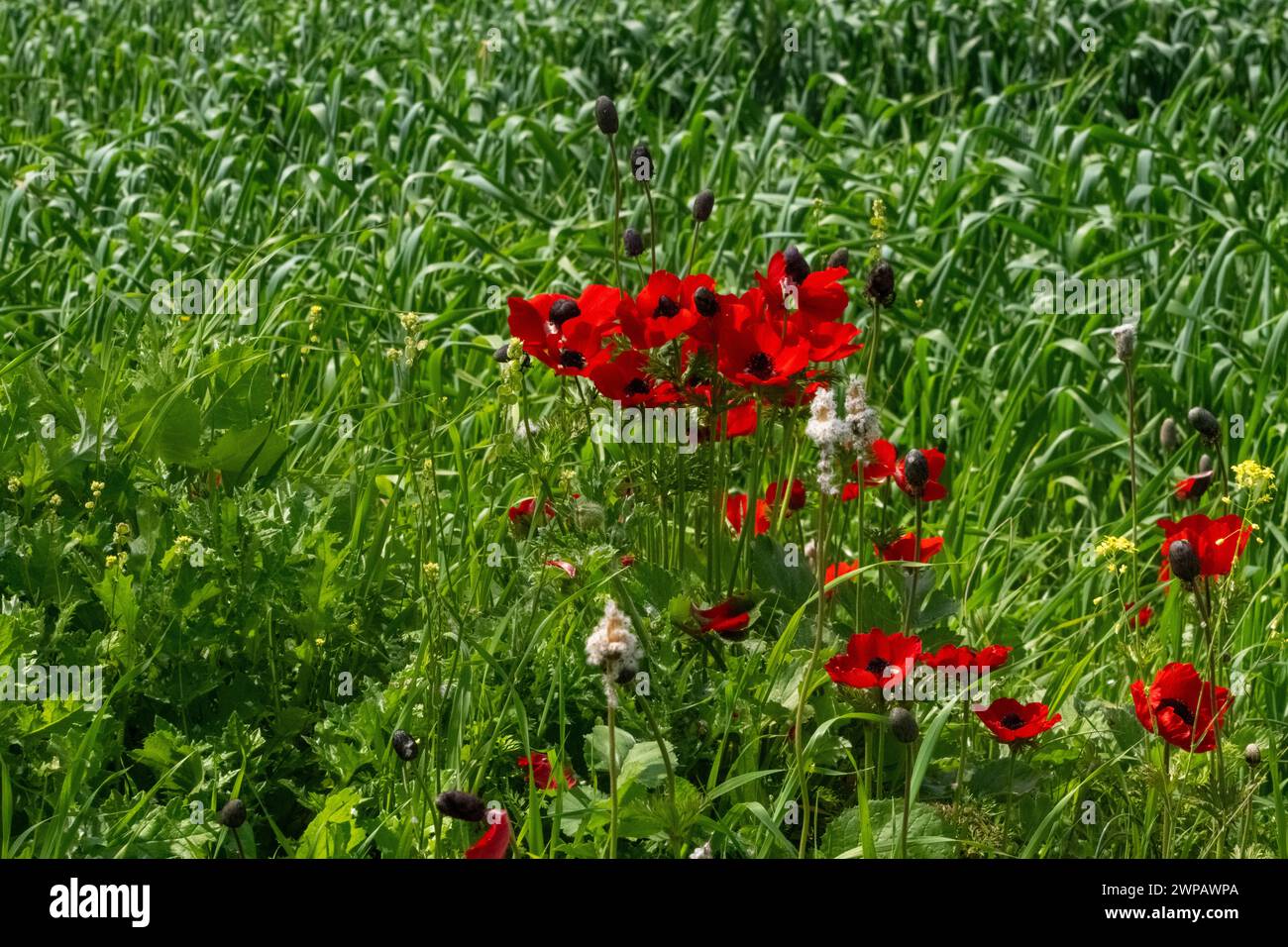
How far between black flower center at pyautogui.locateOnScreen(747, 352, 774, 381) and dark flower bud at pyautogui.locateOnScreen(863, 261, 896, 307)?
0.50 ft

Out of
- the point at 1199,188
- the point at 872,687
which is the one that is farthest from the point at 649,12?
the point at 872,687

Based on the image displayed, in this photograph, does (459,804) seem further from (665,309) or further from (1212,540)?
(1212,540)

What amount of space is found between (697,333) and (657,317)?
0.06 meters

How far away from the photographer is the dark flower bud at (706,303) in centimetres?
194

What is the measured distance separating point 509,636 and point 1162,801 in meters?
0.88

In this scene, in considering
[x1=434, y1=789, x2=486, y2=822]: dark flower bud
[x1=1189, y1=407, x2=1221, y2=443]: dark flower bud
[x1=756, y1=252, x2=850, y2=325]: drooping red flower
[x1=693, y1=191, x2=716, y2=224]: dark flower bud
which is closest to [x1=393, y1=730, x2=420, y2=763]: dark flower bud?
[x1=434, y1=789, x2=486, y2=822]: dark flower bud

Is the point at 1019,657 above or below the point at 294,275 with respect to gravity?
below

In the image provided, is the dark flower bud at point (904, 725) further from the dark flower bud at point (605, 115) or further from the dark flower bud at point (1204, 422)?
the dark flower bud at point (605, 115)

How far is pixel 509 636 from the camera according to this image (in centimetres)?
216

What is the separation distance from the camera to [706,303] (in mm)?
1942

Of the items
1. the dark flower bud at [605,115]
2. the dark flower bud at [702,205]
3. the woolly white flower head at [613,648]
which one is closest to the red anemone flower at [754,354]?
the dark flower bud at [702,205]

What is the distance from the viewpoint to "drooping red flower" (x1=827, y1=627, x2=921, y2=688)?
178cm
